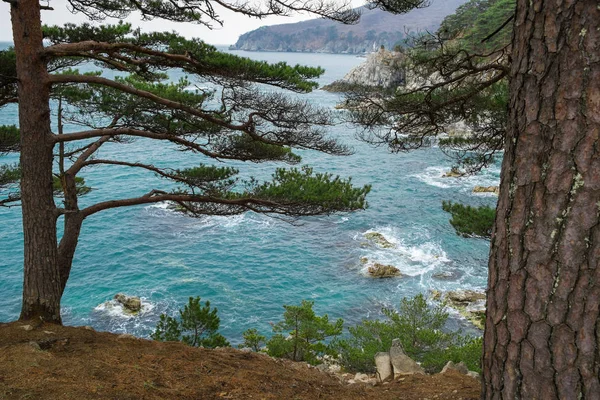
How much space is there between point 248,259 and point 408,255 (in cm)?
688

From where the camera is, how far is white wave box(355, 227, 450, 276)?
19.2 m

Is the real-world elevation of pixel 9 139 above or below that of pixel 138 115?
below

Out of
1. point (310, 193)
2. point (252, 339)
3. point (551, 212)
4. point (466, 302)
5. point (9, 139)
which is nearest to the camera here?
point (551, 212)

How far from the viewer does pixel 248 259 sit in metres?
20.1

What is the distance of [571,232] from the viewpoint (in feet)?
5.02

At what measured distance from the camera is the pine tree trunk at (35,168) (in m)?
4.63

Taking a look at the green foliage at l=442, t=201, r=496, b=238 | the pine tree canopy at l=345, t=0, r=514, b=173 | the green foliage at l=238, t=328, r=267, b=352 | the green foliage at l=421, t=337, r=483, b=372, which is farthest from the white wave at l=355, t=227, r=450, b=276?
the pine tree canopy at l=345, t=0, r=514, b=173

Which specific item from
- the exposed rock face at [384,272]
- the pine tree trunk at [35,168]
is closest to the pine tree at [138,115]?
the pine tree trunk at [35,168]

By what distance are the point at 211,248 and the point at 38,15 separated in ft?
55.7

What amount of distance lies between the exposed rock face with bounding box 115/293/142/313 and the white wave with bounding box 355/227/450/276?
8.61 meters

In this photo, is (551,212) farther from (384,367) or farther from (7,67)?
(7,67)

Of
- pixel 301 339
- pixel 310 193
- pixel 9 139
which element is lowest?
pixel 301 339

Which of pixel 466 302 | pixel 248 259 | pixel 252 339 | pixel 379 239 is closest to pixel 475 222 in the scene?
pixel 252 339

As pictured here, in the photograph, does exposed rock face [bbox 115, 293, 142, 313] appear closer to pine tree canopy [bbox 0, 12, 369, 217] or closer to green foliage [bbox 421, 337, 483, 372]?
pine tree canopy [bbox 0, 12, 369, 217]
